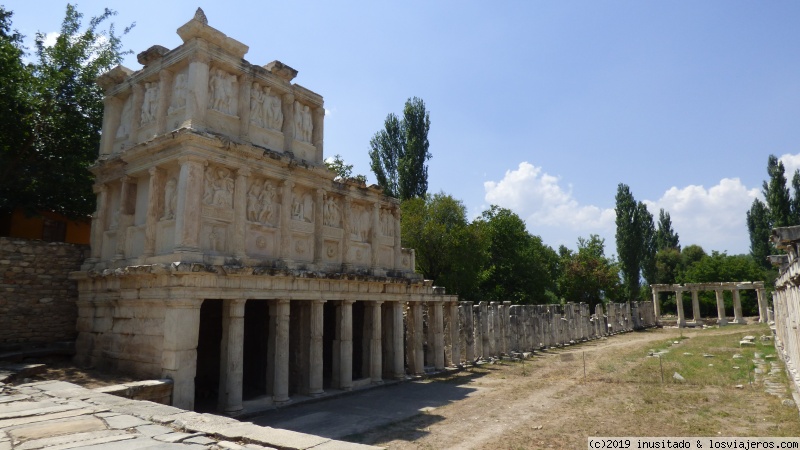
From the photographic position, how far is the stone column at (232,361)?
35.2 ft

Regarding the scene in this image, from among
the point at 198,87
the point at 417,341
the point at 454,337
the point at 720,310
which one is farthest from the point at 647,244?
the point at 198,87

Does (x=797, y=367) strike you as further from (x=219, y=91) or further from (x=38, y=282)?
(x=38, y=282)

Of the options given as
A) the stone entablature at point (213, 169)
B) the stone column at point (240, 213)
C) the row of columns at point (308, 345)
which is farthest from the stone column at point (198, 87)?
the row of columns at point (308, 345)

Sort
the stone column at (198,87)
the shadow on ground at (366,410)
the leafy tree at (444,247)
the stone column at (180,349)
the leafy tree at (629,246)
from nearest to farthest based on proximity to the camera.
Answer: the stone column at (180,349) < the shadow on ground at (366,410) < the stone column at (198,87) < the leafy tree at (444,247) < the leafy tree at (629,246)

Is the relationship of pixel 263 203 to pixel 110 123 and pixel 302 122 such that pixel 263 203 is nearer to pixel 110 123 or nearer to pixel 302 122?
pixel 302 122

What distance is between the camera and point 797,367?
12.6 meters

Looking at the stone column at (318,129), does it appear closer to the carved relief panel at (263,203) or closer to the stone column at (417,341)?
Answer: the carved relief panel at (263,203)

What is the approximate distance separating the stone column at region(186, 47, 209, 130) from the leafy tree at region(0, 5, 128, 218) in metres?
6.87

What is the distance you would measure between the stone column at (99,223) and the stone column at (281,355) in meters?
5.14

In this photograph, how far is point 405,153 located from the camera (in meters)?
35.2

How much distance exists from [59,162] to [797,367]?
869 inches

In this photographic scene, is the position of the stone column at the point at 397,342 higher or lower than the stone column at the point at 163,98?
lower

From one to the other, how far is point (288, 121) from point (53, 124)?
8.35m

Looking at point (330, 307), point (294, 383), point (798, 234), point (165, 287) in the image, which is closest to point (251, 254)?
point (165, 287)
